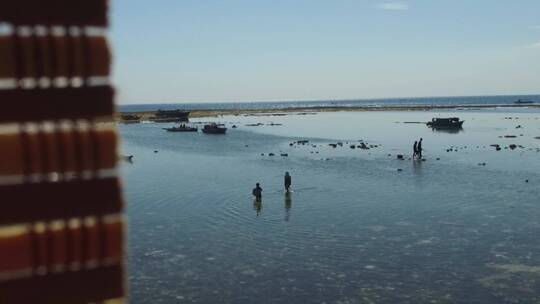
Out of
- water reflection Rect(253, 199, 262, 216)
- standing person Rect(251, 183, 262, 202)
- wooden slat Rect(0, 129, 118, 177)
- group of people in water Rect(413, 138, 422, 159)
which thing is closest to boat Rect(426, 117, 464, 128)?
group of people in water Rect(413, 138, 422, 159)

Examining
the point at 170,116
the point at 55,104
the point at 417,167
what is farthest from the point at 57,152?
the point at 170,116

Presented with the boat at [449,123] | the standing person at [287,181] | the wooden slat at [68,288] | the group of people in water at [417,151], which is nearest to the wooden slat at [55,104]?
the wooden slat at [68,288]

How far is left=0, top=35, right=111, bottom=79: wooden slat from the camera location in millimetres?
2951

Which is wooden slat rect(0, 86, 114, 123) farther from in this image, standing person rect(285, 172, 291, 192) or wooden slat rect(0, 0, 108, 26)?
standing person rect(285, 172, 291, 192)

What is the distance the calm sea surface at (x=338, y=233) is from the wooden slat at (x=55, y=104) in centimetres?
1502

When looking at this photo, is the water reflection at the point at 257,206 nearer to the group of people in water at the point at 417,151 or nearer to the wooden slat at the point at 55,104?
the group of people in water at the point at 417,151

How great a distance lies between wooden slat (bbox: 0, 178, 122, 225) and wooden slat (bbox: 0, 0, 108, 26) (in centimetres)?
92

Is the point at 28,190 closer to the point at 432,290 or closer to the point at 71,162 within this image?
the point at 71,162

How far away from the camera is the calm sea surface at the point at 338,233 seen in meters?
18.4

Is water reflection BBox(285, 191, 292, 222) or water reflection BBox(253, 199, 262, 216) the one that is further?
water reflection BBox(253, 199, 262, 216)

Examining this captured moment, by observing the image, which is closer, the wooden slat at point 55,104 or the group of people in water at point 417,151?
the wooden slat at point 55,104

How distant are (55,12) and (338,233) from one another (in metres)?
23.1

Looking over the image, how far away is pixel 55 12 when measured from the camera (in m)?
3.03

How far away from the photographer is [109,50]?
10.4 ft
